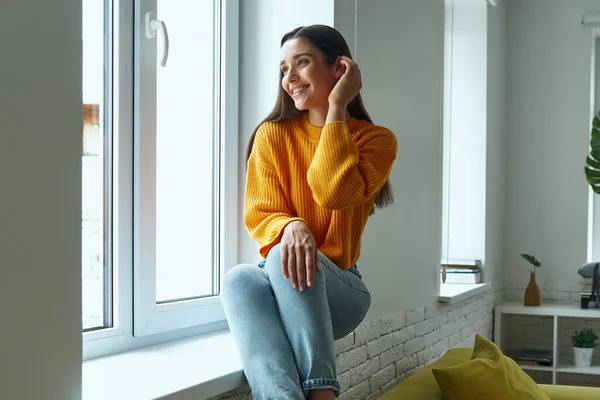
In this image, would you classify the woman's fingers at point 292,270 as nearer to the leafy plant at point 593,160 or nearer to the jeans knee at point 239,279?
the jeans knee at point 239,279

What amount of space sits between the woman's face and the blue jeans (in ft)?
1.35

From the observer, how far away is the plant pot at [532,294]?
488cm

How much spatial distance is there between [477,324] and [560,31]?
6.74 feet

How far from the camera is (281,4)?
97.7 inches

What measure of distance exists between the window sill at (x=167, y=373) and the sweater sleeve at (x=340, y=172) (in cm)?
46

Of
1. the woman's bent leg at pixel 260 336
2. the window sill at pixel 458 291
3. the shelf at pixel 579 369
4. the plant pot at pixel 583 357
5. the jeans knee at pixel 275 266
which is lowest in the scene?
the shelf at pixel 579 369

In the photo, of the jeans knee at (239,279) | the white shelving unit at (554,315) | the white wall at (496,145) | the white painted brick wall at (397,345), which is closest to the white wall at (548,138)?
the white wall at (496,145)

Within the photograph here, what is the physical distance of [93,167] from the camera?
6.49 ft

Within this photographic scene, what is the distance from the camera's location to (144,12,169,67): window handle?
6.84 feet

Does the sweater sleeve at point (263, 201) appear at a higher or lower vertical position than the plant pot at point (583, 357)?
higher

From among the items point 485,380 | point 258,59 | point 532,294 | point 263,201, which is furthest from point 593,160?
point 263,201
